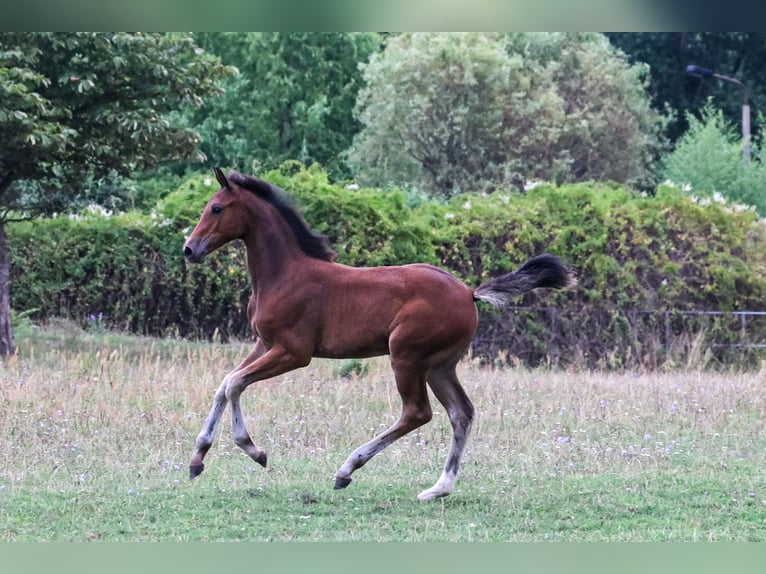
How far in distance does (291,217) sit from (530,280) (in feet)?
5.89

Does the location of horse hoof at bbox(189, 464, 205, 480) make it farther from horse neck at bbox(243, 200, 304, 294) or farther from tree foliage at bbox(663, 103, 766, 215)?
tree foliage at bbox(663, 103, 766, 215)

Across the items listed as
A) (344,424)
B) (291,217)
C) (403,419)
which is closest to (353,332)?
(403,419)

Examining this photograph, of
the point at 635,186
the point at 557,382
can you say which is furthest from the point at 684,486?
the point at 635,186

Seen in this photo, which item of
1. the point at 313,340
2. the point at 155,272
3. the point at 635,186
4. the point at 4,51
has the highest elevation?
the point at 4,51

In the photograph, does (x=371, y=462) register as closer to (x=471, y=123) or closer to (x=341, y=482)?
(x=341, y=482)

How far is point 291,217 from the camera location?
8.11 meters

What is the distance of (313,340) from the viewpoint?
781 cm

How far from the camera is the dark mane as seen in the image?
8.03 metres

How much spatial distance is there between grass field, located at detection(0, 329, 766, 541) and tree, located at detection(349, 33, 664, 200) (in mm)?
18230

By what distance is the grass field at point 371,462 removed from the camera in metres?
6.89

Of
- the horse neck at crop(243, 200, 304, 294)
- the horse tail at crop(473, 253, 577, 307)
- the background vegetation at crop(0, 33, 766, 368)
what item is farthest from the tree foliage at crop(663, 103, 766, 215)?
the horse neck at crop(243, 200, 304, 294)

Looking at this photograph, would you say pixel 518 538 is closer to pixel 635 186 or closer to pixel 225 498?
pixel 225 498

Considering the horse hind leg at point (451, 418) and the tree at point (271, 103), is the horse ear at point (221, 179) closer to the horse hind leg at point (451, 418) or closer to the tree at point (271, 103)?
the horse hind leg at point (451, 418)

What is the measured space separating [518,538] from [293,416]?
4365 millimetres
